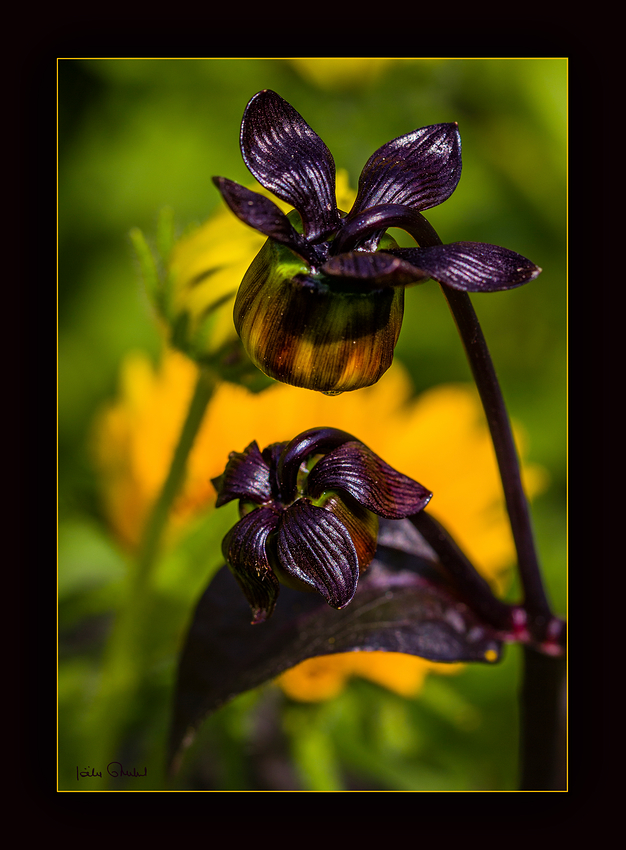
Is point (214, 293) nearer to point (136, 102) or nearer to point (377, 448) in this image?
point (377, 448)

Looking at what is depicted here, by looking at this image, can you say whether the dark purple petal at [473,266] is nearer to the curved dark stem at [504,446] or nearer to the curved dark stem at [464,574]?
the curved dark stem at [504,446]

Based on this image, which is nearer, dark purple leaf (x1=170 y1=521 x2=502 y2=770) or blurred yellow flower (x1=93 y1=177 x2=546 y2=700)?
dark purple leaf (x1=170 y1=521 x2=502 y2=770)

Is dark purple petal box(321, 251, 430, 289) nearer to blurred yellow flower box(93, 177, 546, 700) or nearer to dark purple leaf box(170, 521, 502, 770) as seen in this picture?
dark purple leaf box(170, 521, 502, 770)

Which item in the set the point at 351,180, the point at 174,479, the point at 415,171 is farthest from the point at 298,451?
the point at 351,180
